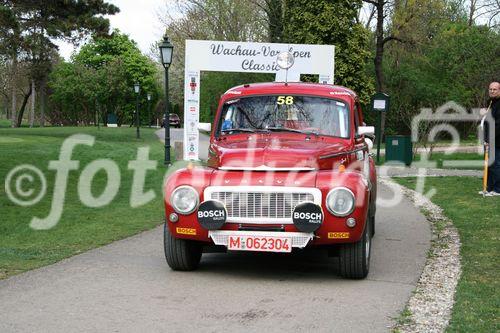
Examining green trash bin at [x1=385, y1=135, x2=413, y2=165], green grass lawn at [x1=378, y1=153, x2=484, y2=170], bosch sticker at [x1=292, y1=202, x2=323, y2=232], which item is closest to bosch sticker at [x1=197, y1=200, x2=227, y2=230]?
bosch sticker at [x1=292, y1=202, x2=323, y2=232]

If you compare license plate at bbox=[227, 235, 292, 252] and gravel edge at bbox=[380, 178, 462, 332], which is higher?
license plate at bbox=[227, 235, 292, 252]

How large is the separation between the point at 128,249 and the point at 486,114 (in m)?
7.74

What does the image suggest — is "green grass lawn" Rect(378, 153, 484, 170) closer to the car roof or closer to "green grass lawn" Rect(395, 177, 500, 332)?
"green grass lawn" Rect(395, 177, 500, 332)

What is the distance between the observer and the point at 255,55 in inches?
958

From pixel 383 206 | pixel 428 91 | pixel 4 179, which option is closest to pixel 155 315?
pixel 383 206

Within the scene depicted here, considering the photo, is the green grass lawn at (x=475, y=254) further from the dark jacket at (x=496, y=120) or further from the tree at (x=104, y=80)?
the tree at (x=104, y=80)

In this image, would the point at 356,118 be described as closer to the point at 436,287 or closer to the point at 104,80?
the point at 436,287

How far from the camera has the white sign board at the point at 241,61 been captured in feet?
78.9

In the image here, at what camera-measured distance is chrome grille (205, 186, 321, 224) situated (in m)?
6.61

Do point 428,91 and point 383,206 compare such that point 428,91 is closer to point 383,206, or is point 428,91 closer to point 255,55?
point 255,55

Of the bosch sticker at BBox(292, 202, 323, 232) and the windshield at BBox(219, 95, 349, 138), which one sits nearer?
the bosch sticker at BBox(292, 202, 323, 232)

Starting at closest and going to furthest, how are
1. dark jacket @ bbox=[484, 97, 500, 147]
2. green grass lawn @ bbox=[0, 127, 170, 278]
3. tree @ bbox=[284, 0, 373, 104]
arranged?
1. green grass lawn @ bbox=[0, 127, 170, 278]
2. dark jacket @ bbox=[484, 97, 500, 147]
3. tree @ bbox=[284, 0, 373, 104]

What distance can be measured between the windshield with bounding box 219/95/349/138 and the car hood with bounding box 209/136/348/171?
301mm

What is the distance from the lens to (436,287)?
663 centimetres
